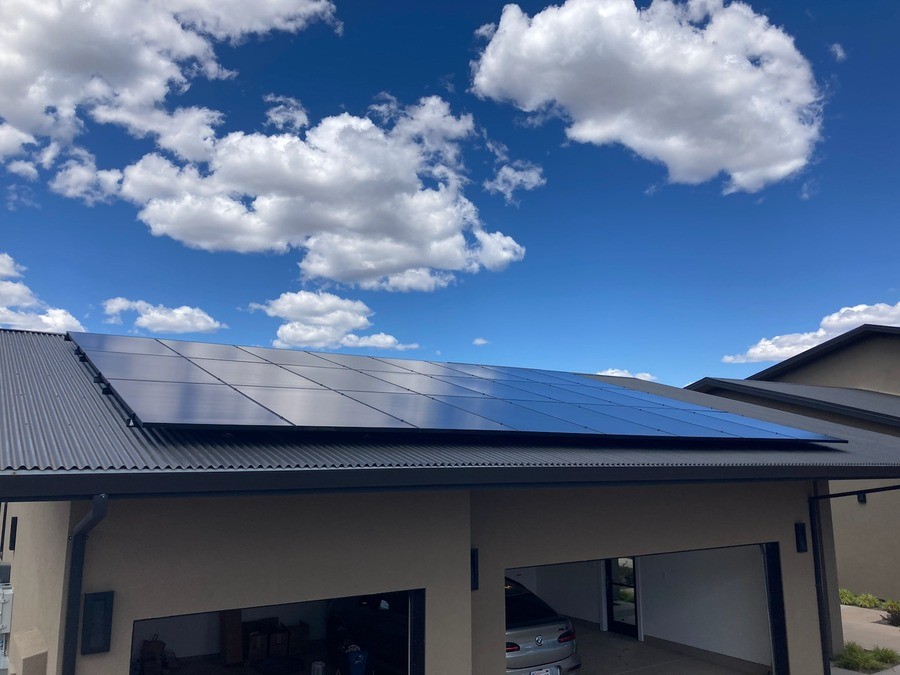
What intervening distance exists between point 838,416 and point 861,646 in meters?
6.18

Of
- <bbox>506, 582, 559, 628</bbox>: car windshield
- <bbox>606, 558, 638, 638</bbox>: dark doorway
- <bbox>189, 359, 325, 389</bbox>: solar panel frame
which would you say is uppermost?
<bbox>189, 359, 325, 389</bbox>: solar panel frame

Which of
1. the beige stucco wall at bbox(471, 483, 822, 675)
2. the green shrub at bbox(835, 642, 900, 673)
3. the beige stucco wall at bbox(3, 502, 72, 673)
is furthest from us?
the green shrub at bbox(835, 642, 900, 673)

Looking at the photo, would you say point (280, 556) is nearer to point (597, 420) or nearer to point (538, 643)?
point (597, 420)

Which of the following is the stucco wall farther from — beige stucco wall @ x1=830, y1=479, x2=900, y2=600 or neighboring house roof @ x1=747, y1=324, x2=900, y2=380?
neighboring house roof @ x1=747, y1=324, x2=900, y2=380

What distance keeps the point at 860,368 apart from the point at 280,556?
23.0m

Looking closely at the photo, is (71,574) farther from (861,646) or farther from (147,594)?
(861,646)

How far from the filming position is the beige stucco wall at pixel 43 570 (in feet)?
16.9

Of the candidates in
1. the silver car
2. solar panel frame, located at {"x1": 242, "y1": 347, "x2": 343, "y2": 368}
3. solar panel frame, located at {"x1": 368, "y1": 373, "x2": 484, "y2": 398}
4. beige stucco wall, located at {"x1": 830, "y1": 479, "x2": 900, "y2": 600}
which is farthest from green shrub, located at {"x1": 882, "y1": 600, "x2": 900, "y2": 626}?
solar panel frame, located at {"x1": 242, "y1": 347, "x2": 343, "y2": 368}

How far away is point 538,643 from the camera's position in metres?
9.88

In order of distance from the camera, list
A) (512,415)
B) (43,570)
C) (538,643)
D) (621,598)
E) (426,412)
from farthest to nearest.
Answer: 1. (621,598)
2. (538,643)
3. (512,415)
4. (426,412)
5. (43,570)

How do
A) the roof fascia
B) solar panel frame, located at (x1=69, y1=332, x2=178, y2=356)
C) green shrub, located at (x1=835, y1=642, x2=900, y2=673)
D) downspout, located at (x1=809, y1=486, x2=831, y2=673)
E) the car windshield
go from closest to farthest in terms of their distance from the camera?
the roof fascia < solar panel frame, located at (x1=69, y1=332, x2=178, y2=356) < the car windshield < downspout, located at (x1=809, y1=486, x2=831, y2=673) < green shrub, located at (x1=835, y1=642, x2=900, y2=673)

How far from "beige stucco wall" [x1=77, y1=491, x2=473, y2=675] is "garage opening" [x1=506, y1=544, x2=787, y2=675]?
3618mm

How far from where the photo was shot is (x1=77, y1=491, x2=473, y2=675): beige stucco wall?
205 inches

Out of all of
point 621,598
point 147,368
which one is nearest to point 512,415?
point 147,368
